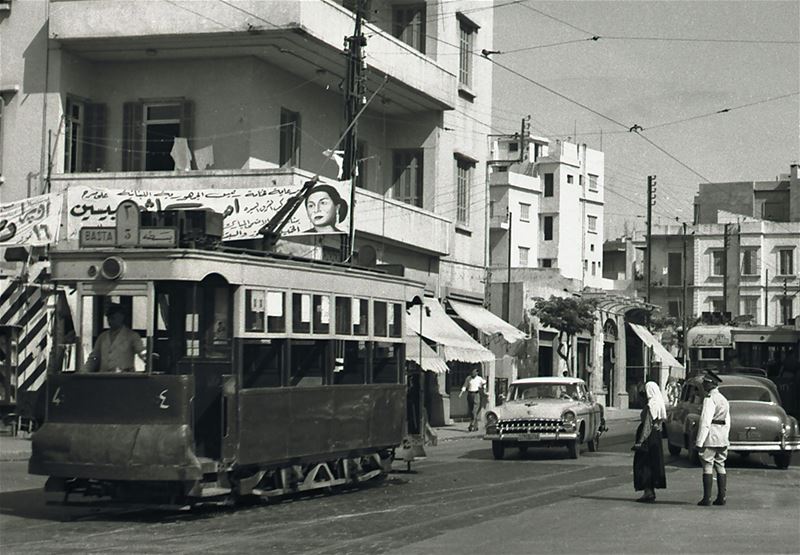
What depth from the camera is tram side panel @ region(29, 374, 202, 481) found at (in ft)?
46.4

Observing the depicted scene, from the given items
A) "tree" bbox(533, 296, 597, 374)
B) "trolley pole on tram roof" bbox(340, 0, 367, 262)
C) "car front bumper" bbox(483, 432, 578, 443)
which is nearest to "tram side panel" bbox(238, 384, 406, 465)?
"car front bumper" bbox(483, 432, 578, 443)

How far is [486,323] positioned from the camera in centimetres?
3812

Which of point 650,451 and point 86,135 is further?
point 86,135

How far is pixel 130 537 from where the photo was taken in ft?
42.6

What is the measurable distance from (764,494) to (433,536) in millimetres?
7155

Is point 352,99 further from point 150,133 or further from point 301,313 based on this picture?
point 301,313

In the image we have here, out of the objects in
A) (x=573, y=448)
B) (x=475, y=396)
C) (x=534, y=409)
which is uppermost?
(x=475, y=396)

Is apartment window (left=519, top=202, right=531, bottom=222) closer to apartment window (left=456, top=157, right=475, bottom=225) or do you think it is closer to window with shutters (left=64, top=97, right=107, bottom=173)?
apartment window (left=456, top=157, right=475, bottom=225)

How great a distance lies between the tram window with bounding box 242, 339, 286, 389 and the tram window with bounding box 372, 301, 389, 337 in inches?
103

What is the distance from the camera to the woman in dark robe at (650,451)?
17047mm

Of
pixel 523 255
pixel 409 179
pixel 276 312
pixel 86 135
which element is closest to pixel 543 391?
pixel 276 312

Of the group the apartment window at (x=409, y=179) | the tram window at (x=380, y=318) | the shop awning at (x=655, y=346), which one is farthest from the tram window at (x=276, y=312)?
the shop awning at (x=655, y=346)

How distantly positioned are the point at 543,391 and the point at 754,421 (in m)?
4.79

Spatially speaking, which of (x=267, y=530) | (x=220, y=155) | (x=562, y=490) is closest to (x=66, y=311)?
(x=267, y=530)
